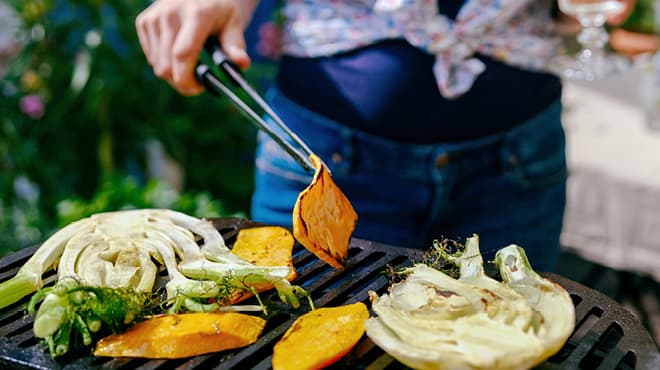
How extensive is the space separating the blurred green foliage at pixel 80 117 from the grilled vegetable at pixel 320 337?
181 centimetres

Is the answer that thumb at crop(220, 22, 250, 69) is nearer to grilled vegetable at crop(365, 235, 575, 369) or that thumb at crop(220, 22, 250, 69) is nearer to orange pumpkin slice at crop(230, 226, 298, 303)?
orange pumpkin slice at crop(230, 226, 298, 303)

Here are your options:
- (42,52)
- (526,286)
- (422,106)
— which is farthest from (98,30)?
(526,286)

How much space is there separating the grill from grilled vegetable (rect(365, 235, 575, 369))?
54mm

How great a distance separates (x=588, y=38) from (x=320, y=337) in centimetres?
122

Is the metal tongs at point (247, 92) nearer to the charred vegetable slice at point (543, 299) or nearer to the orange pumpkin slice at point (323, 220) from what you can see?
the orange pumpkin slice at point (323, 220)

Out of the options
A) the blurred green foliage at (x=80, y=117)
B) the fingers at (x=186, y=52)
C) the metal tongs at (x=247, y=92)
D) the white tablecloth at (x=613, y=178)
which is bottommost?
the white tablecloth at (x=613, y=178)

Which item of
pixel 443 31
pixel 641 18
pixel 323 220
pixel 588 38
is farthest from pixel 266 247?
pixel 641 18

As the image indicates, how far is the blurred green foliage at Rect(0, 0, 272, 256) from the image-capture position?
311cm

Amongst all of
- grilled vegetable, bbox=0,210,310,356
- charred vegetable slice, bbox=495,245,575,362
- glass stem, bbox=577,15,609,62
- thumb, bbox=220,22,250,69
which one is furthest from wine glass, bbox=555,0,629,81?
grilled vegetable, bbox=0,210,310,356

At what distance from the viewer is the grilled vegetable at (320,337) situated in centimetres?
107

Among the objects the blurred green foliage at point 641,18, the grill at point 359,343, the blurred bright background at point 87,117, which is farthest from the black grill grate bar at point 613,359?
the blurred green foliage at point 641,18

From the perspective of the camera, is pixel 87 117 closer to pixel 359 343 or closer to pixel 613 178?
pixel 359 343

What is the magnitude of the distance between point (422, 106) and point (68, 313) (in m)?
0.99

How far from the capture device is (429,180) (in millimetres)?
1839
